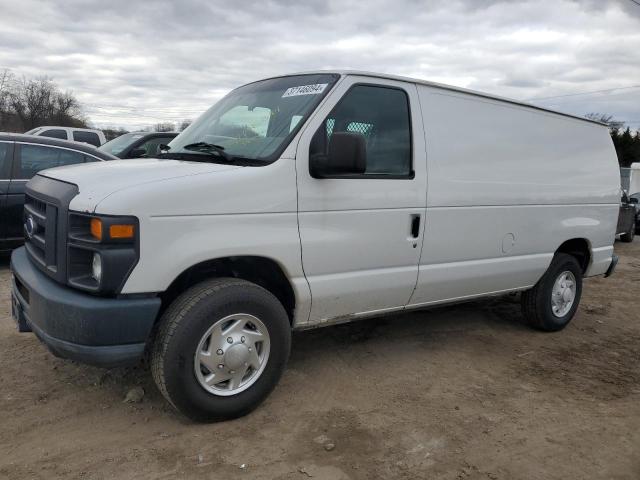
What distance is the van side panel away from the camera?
421 centimetres

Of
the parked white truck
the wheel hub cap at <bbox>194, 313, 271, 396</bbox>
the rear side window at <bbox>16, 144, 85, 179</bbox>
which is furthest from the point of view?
the rear side window at <bbox>16, 144, 85, 179</bbox>

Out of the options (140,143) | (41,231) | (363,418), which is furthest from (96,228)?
(140,143)

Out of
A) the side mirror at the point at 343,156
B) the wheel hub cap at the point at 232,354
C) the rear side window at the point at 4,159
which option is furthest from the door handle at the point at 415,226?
the rear side window at the point at 4,159

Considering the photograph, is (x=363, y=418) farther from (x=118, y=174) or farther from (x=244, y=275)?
(x=118, y=174)

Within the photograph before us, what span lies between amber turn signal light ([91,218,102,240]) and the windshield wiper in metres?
0.93

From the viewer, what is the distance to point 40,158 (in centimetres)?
688

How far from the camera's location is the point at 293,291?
3.55m

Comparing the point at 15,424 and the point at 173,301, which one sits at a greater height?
the point at 173,301

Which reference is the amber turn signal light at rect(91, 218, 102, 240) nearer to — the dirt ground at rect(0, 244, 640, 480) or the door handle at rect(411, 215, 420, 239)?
the dirt ground at rect(0, 244, 640, 480)

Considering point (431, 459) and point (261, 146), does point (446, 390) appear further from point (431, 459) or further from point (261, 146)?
point (261, 146)

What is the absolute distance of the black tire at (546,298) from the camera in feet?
17.7

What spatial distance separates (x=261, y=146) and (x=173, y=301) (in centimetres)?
112

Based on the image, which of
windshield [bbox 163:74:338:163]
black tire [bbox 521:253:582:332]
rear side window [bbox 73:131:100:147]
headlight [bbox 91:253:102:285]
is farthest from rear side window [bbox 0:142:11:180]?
rear side window [bbox 73:131:100:147]

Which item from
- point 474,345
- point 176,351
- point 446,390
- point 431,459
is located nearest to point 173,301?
point 176,351
